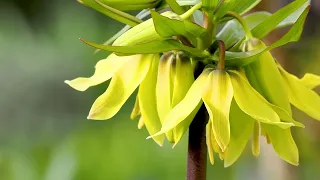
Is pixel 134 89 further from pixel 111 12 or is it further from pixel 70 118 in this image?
pixel 70 118

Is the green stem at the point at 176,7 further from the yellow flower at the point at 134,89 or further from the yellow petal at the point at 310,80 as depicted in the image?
the yellow petal at the point at 310,80

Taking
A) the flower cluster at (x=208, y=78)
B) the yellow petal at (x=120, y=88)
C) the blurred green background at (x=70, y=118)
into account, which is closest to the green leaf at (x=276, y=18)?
the flower cluster at (x=208, y=78)

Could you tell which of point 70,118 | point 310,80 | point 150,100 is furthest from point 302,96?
point 70,118

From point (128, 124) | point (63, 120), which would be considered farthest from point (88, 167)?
point (63, 120)

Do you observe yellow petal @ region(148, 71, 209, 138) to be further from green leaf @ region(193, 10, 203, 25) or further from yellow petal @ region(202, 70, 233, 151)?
green leaf @ region(193, 10, 203, 25)

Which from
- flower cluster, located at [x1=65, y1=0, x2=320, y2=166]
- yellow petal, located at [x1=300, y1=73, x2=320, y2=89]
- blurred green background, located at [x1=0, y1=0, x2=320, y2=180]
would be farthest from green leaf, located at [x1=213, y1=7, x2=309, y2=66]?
blurred green background, located at [x1=0, y1=0, x2=320, y2=180]

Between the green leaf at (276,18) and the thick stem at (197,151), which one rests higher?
the green leaf at (276,18)
